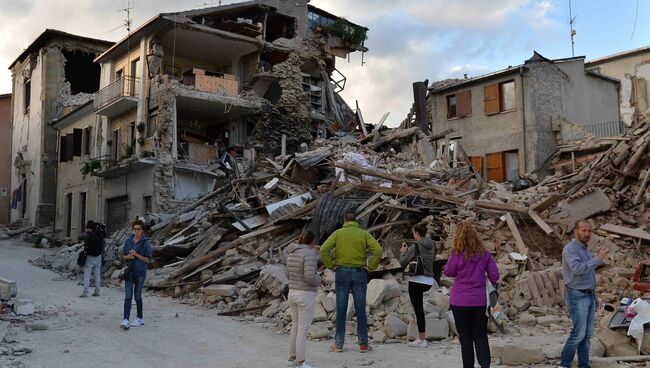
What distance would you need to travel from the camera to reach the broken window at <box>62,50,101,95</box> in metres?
35.6

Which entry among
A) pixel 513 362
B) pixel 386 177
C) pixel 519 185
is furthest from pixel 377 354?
pixel 519 185

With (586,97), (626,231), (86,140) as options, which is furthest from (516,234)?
(86,140)

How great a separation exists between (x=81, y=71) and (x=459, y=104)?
23.5m

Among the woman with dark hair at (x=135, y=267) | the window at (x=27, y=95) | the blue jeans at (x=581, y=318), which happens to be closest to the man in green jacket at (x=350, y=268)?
the blue jeans at (x=581, y=318)

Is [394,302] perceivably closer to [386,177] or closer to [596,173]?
[386,177]

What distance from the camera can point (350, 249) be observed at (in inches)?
304

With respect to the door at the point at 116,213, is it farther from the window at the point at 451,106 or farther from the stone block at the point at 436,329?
the stone block at the point at 436,329

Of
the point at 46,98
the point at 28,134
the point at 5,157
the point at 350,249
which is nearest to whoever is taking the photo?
the point at 350,249

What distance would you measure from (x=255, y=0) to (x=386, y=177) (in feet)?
50.3

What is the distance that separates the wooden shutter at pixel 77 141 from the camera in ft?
103

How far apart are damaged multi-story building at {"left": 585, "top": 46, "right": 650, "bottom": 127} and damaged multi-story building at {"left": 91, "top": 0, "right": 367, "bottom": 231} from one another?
1429cm

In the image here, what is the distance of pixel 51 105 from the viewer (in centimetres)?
3481

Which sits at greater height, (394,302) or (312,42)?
(312,42)

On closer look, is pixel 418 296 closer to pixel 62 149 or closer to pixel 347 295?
pixel 347 295
